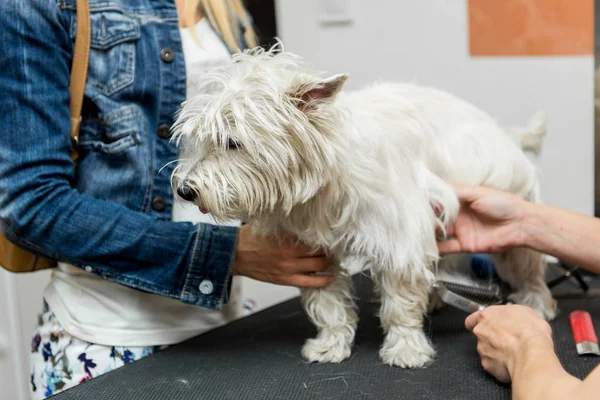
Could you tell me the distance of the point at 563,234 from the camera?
1.21 meters

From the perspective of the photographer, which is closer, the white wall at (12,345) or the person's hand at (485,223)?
the person's hand at (485,223)

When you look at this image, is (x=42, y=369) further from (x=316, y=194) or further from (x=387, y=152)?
(x=387, y=152)

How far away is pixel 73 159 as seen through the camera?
3.56 feet

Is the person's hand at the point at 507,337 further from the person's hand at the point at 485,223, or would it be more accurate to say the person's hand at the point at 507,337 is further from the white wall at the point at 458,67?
the white wall at the point at 458,67

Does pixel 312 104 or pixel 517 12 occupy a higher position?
pixel 517 12

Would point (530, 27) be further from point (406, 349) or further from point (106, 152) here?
point (106, 152)

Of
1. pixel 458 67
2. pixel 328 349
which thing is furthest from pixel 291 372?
pixel 458 67

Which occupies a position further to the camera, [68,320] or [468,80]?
[468,80]

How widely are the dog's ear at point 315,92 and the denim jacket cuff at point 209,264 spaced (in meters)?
0.26

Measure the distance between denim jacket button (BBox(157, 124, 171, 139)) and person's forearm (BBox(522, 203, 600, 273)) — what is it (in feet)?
1.94

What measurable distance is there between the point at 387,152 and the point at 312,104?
173mm

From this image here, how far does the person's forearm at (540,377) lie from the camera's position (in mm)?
810

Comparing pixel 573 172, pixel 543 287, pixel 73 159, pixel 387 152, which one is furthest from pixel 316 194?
pixel 573 172

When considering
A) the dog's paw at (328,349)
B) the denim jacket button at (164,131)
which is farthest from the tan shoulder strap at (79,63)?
the dog's paw at (328,349)
